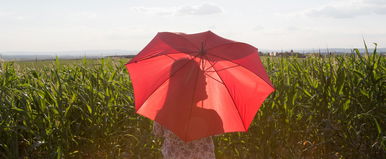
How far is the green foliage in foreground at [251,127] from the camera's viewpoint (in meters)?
4.30

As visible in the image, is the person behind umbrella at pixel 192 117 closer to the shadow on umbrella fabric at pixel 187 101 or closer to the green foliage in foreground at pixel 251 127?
the shadow on umbrella fabric at pixel 187 101

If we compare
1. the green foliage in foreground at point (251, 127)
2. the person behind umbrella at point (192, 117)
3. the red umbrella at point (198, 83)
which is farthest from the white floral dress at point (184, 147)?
the green foliage in foreground at point (251, 127)

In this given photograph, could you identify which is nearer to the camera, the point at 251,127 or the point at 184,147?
the point at 184,147

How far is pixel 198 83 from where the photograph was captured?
285cm

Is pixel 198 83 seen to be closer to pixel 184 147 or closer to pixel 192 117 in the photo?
pixel 192 117

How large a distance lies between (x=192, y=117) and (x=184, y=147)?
370 millimetres

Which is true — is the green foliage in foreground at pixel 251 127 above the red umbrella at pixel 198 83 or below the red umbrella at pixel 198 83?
below

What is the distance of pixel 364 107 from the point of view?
438cm

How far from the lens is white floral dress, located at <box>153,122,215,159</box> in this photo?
3.06 metres

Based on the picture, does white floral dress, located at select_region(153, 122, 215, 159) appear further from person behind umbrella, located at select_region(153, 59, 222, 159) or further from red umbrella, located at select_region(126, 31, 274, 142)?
red umbrella, located at select_region(126, 31, 274, 142)

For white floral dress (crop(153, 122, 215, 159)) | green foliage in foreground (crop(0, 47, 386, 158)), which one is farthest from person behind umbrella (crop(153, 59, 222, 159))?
green foliage in foreground (crop(0, 47, 386, 158))

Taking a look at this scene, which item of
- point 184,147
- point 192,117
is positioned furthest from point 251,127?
point 192,117

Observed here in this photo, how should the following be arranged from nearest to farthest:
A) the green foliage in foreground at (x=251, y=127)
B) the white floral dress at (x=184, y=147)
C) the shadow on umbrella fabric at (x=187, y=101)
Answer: the shadow on umbrella fabric at (x=187, y=101)
the white floral dress at (x=184, y=147)
the green foliage in foreground at (x=251, y=127)

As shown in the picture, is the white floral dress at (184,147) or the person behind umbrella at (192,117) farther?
the white floral dress at (184,147)
